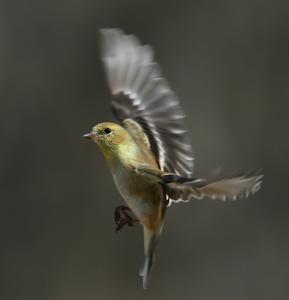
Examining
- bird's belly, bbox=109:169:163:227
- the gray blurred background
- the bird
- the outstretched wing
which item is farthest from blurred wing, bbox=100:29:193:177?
the gray blurred background

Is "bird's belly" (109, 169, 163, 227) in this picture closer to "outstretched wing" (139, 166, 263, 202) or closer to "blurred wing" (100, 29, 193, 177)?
"outstretched wing" (139, 166, 263, 202)

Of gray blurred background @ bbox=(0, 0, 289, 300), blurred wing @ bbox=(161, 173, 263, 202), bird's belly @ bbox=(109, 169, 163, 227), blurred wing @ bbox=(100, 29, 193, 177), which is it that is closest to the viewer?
blurred wing @ bbox=(161, 173, 263, 202)

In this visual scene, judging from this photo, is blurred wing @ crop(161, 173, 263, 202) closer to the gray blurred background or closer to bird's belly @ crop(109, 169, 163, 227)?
bird's belly @ crop(109, 169, 163, 227)

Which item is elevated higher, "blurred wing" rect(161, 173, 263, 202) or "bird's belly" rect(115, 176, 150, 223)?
"blurred wing" rect(161, 173, 263, 202)

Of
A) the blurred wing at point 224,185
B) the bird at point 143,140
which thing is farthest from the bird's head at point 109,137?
the blurred wing at point 224,185

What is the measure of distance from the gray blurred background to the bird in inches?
70.1

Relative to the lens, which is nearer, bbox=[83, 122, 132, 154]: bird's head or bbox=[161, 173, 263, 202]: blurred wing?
bbox=[161, 173, 263, 202]: blurred wing

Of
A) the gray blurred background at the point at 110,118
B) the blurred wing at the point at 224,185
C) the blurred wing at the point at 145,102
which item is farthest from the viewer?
the gray blurred background at the point at 110,118

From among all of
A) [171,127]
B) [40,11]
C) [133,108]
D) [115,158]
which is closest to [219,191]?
[115,158]

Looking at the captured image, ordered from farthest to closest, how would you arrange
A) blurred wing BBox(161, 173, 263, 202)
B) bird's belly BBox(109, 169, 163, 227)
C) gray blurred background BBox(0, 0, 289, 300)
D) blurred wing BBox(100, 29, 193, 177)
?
1. gray blurred background BBox(0, 0, 289, 300)
2. blurred wing BBox(100, 29, 193, 177)
3. bird's belly BBox(109, 169, 163, 227)
4. blurred wing BBox(161, 173, 263, 202)

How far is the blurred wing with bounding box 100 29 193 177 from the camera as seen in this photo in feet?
6.67

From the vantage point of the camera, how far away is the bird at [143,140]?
1696 millimetres

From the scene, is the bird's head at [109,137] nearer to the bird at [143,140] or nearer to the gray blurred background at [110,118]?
the bird at [143,140]

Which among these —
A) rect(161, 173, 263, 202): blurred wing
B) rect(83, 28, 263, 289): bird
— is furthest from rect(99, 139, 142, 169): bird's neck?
rect(161, 173, 263, 202): blurred wing
